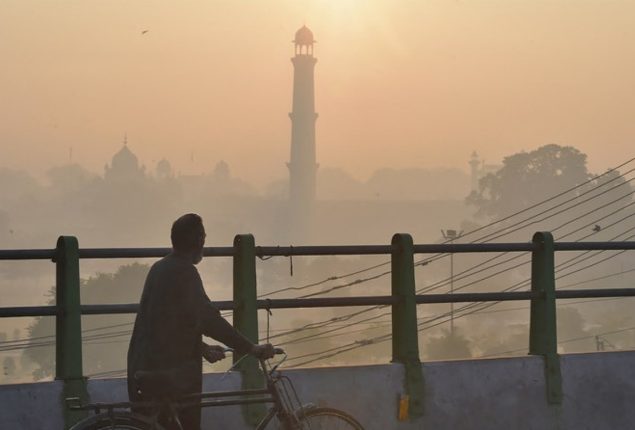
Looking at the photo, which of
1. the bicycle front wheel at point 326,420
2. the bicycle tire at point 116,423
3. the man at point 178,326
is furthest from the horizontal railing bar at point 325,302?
the bicycle tire at point 116,423

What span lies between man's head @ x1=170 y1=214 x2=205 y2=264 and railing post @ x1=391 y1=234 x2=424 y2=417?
9.45 ft

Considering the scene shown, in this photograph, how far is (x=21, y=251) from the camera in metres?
8.98

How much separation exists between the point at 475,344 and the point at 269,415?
193 metres

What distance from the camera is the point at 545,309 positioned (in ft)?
35.4

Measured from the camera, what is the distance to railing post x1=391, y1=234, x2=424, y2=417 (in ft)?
33.0

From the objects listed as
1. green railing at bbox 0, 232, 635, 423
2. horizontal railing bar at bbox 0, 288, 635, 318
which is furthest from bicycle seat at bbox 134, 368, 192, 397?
horizontal railing bar at bbox 0, 288, 635, 318

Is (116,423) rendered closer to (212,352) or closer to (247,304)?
(212,352)

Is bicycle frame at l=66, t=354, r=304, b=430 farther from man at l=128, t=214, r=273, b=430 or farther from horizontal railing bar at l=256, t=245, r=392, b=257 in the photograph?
horizontal railing bar at l=256, t=245, r=392, b=257

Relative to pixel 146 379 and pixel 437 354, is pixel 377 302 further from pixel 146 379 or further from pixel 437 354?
pixel 437 354

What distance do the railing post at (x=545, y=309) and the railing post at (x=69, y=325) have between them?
12.1 feet

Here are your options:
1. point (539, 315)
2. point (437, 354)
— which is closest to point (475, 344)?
point (437, 354)

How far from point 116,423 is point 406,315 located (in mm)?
3522

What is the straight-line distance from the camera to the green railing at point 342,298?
9.18 metres

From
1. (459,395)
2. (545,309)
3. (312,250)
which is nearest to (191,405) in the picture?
(312,250)
